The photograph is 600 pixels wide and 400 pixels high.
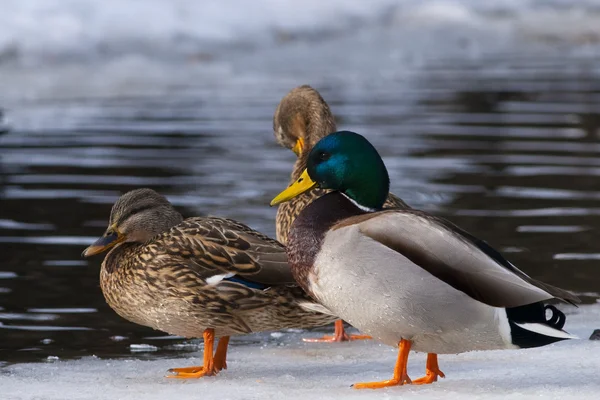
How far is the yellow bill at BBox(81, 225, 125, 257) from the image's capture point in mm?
5141

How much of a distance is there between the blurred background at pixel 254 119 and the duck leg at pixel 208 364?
49 centimetres

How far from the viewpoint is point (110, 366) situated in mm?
4973

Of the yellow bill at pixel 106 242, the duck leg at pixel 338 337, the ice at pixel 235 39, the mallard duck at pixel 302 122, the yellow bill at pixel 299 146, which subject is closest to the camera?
the yellow bill at pixel 106 242

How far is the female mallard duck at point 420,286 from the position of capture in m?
4.04

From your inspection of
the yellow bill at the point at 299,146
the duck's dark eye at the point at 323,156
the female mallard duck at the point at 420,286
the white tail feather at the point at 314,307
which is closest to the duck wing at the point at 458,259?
the female mallard duck at the point at 420,286

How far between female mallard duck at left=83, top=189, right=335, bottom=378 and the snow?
0.59ft

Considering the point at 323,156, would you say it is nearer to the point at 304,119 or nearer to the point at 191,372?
the point at 191,372

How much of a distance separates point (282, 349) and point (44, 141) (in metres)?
7.29

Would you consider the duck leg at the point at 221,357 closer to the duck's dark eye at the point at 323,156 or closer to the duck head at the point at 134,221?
the duck head at the point at 134,221

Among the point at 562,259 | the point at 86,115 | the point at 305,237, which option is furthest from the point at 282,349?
the point at 86,115

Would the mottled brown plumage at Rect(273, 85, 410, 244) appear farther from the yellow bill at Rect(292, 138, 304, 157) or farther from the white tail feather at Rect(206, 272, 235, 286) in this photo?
the white tail feather at Rect(206, 272, 235, 286)

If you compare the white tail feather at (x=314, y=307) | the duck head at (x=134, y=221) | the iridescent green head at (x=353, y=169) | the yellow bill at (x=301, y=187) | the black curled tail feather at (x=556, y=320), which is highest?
the iridescent green head at (x=353, y=169)

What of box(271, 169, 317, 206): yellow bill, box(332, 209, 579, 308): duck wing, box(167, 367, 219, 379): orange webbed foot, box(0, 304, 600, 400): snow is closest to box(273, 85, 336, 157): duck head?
box(0, 304, 600, 400): snow

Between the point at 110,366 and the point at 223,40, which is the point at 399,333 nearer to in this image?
the point at 110,366
